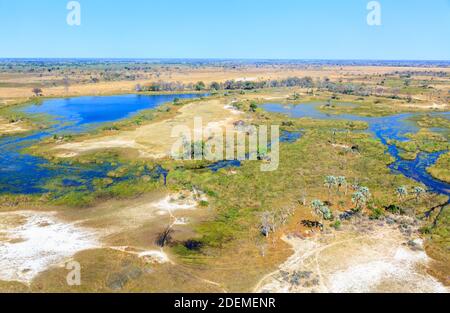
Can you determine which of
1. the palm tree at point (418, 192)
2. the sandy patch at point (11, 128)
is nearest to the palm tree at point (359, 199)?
the palm tree at point (418, 192)

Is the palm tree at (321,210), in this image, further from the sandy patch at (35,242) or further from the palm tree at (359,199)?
the sandy patch at (35,242)

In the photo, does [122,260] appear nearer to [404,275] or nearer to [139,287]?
[139,287]

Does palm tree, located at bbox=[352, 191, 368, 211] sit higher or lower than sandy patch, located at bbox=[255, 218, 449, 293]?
higher

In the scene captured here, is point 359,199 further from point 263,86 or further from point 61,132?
point 263,86

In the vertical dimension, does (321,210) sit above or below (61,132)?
below

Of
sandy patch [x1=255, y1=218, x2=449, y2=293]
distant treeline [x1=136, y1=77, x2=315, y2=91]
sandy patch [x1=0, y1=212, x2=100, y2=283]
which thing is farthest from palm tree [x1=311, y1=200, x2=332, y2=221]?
distant treeline [x1=136, y1=77, x2=315, y2=91]

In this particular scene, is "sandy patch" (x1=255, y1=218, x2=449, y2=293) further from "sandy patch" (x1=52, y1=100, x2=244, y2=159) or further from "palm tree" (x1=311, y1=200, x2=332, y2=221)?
"sandy patch" (x1=52, y1=100, x2=244, y2=159)

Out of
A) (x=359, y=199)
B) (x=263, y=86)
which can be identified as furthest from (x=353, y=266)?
(x=263, y=86)

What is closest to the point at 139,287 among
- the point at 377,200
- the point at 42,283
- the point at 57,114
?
the point at 42,283
